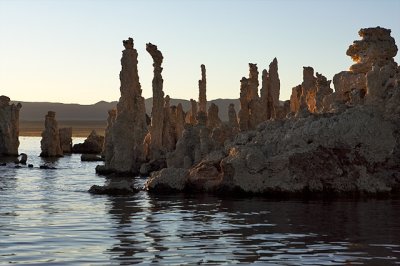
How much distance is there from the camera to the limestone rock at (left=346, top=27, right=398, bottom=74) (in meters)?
43.9

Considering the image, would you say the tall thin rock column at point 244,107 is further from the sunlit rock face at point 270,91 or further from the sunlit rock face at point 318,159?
the sunlit rock face at point 318,159

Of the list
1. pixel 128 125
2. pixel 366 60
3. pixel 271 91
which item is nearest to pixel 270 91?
pixel 271 91

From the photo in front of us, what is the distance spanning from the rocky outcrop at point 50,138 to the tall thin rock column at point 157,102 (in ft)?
91.0

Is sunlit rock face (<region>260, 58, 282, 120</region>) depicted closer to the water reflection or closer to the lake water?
the lake water

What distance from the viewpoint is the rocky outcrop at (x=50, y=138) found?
3652 inches

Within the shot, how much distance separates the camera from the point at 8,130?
313ft

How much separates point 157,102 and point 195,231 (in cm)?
4474

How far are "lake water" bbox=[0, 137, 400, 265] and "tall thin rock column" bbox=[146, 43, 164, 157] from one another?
31172 millimetres

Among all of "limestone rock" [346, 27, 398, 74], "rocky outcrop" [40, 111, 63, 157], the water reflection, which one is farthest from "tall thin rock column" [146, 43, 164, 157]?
the water reflection

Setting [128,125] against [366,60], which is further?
[128,125]

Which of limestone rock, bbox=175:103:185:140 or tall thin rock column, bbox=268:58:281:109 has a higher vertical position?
tall thin rock column, bbox=268:58:281:109

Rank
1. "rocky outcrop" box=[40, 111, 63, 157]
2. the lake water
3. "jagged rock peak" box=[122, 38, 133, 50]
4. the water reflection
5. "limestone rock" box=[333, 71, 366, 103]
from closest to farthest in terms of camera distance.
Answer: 1. the lake water
2. the water reflection
3. "limestone rock" box=[333, 71, 366, 103]
4. "jagged rock peak" box=[122, 38, 133, 50]
5. "rocky outcrop" box=[40, 111, 63, 157]

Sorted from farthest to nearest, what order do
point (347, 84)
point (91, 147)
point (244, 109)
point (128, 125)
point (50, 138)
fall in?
point (91, 147) → point (50, 138) → point (244, 109) → point (128, 125) → point (347, 84)

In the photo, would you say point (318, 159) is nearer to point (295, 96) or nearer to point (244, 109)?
point (244, 109)
